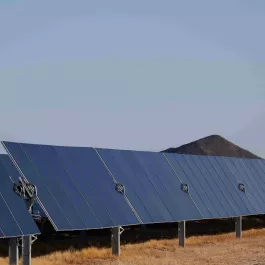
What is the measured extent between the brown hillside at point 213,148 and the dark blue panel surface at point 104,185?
119 meters

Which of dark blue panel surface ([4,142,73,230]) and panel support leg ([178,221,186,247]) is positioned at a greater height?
dark blue panel surface ([4,142,73,230])

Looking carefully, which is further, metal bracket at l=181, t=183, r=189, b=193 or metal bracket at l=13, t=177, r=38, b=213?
metal bracket at l=181, t=183, r=189, b=193

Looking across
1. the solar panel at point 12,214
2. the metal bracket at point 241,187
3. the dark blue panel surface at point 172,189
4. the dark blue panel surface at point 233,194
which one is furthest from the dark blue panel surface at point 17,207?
the metal bracket at point 241,187

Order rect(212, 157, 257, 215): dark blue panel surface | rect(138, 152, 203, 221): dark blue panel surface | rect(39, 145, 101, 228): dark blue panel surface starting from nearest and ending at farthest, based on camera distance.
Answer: rect(39, 145, 101, 228): dark blue panel surface, rect(138, 152, 203, 221): dark blue panel surface, rect(212, 157, 257, 215): dark blue panel surface

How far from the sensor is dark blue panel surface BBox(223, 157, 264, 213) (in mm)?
44841

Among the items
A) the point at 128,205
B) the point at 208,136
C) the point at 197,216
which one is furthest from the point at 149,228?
the point at 208,136

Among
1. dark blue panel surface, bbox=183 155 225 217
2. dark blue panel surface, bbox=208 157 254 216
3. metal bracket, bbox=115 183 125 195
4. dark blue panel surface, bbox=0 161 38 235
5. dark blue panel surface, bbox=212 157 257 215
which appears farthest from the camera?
dark blue panel surface, bbox=212 157 257 215

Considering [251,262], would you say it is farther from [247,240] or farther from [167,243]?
[247,240]

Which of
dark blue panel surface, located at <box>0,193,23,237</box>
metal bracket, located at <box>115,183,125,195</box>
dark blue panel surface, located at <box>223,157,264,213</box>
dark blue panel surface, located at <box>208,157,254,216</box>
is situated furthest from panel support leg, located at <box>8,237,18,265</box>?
dark blue panel surface, located at <box>223,157,264,213</box>

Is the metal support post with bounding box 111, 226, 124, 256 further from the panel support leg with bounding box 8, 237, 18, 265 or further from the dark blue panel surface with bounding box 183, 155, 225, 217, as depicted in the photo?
the dark blue panel surface with bounding box 183, 155, 225, 217

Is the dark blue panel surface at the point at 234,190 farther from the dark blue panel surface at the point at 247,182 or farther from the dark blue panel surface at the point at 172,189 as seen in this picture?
the dark blue panel surface at the point at 172,189

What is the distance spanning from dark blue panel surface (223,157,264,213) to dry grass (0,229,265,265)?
6066 millimetres

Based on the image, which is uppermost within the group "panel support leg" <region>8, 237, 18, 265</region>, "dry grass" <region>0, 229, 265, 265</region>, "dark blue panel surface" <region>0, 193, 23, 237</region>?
"dark blue panel surface" <region>0, 193, 23, 237</region>

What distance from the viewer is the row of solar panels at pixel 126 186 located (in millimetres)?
28766
